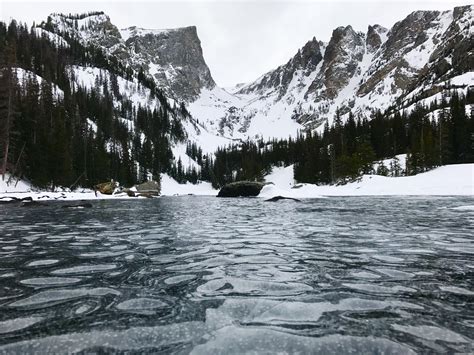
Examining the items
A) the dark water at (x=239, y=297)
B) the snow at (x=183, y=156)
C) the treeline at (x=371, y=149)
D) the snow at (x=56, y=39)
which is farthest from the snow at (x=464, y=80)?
the snow at (x=56, y=39)

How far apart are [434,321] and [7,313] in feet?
13.8

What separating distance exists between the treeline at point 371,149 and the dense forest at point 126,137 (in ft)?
0.89

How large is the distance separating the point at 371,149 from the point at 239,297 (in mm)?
78525

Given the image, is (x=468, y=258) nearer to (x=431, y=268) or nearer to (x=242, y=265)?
(x=431, y=268)

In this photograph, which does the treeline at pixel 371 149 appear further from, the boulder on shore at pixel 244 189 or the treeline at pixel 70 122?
the treeline at pixel 70 122

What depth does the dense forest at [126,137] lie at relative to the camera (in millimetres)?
47969

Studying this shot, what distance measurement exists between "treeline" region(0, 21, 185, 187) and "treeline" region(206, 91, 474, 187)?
124 ft

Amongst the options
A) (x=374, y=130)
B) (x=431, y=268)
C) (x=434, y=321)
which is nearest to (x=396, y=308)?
(x=434, y=321)

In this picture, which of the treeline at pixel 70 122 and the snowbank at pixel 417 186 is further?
the treeline at pixel 70 122

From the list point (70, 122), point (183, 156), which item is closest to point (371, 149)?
point (70, 122)

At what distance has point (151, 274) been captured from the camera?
Answer: 5.00 meters

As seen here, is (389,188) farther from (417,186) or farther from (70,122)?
(70,122)

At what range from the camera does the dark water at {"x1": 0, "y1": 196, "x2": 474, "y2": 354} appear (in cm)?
273

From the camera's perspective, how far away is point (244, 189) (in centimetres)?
4309
